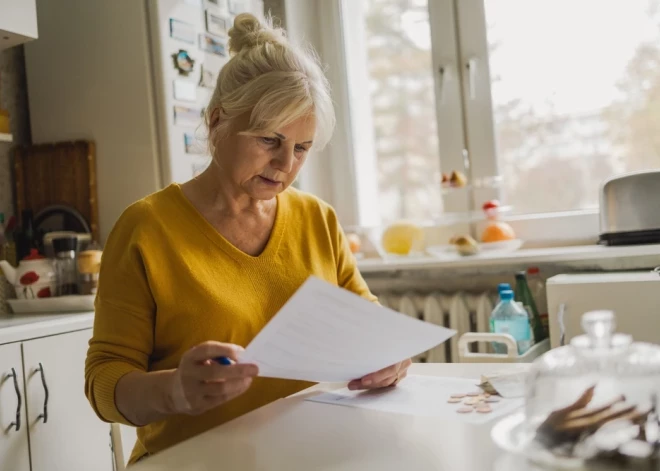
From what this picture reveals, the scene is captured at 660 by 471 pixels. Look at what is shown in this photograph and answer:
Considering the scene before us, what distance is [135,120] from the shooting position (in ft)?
6.50

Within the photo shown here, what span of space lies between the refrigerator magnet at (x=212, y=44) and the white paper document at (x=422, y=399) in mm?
1434

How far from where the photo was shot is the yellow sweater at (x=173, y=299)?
975 millimetres

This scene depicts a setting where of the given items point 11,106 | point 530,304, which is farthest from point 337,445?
point 11,106

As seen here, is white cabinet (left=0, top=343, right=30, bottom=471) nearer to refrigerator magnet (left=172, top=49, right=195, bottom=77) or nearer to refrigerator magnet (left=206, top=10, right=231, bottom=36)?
refrigerator magnet (left=172, top=49, right=195, bottom=77)

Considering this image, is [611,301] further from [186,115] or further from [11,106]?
[11,106]

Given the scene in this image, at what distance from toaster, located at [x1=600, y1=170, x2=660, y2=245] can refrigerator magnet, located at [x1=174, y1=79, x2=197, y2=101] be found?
47.0 inches

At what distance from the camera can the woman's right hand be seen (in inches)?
28.9

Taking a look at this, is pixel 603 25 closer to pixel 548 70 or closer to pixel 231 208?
pixel 548 70

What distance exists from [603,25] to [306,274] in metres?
1.34

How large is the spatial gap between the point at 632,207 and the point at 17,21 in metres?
1.67

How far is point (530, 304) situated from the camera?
69.9 inches

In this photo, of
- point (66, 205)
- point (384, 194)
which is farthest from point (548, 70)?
point (66, 205)

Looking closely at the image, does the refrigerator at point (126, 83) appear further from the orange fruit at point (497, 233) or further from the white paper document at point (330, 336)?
the white paper document at point (330, 336)

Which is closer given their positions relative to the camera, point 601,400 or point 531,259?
point 601,400
